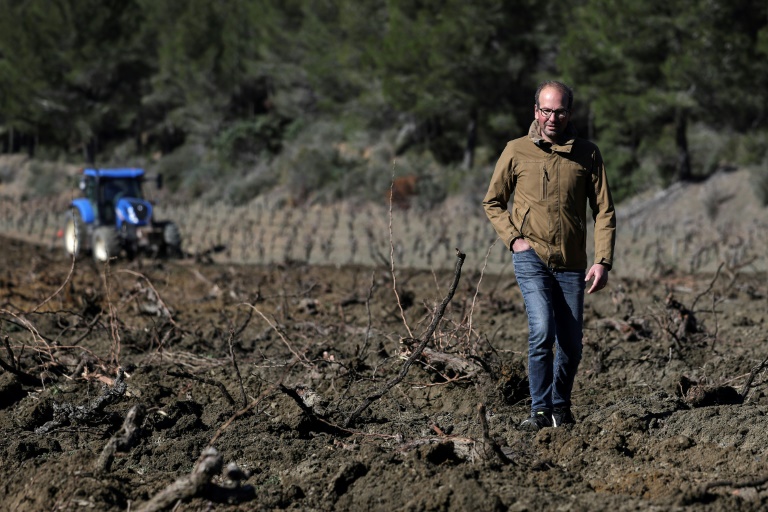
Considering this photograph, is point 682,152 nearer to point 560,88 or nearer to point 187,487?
point 560,88

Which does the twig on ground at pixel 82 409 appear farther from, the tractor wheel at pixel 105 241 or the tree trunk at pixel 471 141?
the tree trunk at pixel 471 141

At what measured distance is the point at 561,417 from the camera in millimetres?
4738

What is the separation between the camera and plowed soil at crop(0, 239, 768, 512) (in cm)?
382

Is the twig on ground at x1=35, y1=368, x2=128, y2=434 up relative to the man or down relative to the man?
down

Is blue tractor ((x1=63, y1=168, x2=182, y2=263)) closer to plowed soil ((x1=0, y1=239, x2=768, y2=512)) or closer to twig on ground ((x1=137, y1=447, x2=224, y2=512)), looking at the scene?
plowed soil ((x1=0, y1=239, x2=768, y2=512))

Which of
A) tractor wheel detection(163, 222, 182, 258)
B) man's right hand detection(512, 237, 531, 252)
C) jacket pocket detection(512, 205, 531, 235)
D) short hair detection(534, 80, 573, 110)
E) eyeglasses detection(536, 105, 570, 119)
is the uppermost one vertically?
short hair detection(534, 80, 573, 110)

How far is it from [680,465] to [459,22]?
76.9ft

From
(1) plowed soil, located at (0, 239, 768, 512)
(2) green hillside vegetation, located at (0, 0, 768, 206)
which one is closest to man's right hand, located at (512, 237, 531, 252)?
(1) plowed soil, located at (0, 239, 768, 512)

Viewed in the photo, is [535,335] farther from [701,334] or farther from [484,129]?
[484,129]

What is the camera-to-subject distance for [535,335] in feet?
15.0

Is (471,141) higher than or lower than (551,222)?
higher

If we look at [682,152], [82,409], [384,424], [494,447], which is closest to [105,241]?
[82,409]

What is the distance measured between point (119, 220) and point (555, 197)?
12.1 m

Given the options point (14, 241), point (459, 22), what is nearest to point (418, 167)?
point (459, 22)
